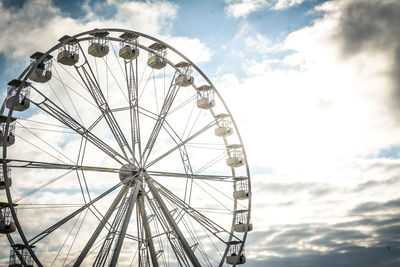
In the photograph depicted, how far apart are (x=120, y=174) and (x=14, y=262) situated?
18.7ft

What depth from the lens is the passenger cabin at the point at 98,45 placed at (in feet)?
74.0

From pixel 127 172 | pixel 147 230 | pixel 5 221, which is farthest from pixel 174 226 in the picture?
pixel 5 221

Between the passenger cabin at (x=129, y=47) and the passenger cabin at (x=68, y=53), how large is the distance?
7.81 feet

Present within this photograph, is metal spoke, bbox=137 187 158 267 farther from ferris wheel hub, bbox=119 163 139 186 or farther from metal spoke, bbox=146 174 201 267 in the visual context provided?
ferris wheel hub, bbox=119 163 139 186

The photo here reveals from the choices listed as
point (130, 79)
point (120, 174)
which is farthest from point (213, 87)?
point (120, 174)

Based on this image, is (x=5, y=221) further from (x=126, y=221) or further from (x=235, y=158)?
(x=235, y=158)

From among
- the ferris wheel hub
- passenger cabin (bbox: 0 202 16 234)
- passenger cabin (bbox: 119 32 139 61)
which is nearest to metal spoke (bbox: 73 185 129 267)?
the ferris wheel hub

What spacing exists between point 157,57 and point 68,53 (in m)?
4.89

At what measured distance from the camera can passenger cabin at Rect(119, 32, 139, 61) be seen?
2372 centimetres

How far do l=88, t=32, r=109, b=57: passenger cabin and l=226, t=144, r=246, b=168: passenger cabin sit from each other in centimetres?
875

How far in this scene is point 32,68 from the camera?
2003cm

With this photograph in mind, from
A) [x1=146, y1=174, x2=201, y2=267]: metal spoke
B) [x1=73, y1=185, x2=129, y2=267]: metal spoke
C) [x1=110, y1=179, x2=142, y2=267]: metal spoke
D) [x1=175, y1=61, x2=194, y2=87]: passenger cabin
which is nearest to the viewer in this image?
[x1=110, y1=179, x2=142, y2=267]: metal spoke

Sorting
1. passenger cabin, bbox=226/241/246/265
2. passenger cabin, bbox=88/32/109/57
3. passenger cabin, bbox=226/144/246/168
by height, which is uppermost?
passenger cabin, bbox=88/32/109/57

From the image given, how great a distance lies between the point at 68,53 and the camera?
2203 centimetres
